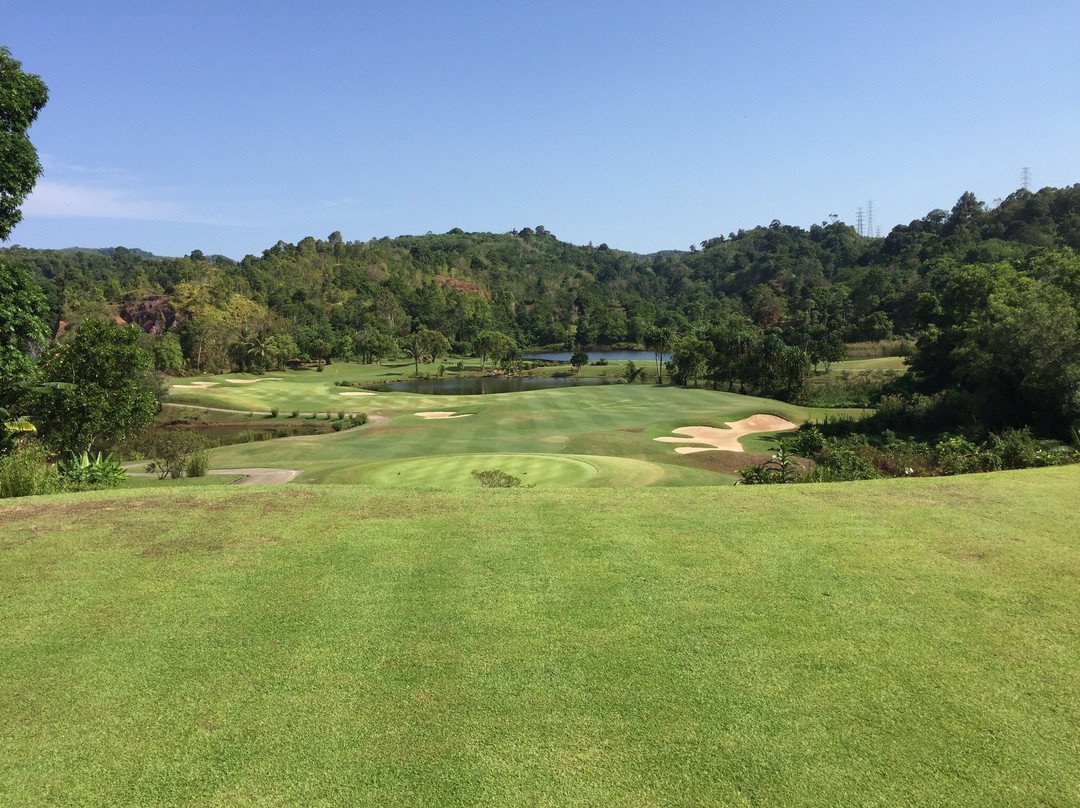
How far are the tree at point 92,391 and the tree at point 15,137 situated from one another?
7.00m

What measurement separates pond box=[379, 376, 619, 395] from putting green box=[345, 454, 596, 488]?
5421cm

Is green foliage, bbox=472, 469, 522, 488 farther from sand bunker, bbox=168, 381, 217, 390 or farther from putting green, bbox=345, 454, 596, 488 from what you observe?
sand bunker, bbox=168, 381, 217, 390

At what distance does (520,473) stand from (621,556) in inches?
758

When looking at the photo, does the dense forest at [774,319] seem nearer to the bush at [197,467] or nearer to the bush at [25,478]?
the bush at [25,478]

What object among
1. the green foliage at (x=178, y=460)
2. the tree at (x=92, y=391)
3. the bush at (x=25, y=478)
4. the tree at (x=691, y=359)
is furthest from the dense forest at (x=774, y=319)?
the green foliage at (x=178, y=460)

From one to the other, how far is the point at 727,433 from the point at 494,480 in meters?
25.3

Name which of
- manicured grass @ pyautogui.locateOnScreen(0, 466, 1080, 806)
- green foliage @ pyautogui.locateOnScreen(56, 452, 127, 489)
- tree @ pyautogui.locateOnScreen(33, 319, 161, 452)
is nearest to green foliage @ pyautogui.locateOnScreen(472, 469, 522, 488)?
green foliage @ pyautogui.locateOnScreen(56, 452, 127, 489)

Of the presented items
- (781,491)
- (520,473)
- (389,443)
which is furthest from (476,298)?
(781,491)

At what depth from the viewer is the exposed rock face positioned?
437 feet

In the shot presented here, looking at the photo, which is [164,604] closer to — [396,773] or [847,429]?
[396,773]

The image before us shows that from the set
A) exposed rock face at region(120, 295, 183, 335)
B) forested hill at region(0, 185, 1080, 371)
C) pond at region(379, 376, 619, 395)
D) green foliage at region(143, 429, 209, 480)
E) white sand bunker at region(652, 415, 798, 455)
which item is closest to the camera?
green foliage at region(143, 429, 209, 480)

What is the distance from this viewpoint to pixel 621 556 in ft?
29.3

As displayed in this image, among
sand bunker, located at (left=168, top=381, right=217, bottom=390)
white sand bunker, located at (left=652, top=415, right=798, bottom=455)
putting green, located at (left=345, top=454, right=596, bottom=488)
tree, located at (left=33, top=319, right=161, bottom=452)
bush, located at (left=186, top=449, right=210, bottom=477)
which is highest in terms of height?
tree, located at (left=33, top=319, right=161, bottom=452)

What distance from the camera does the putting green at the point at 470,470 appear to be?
26.2 m
